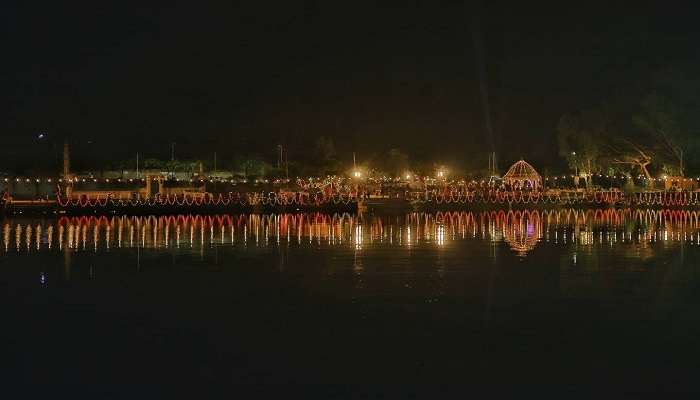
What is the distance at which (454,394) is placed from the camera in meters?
6.76

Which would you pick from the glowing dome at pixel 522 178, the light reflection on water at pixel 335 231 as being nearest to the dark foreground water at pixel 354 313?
the light reflection on water at pixel 335 231

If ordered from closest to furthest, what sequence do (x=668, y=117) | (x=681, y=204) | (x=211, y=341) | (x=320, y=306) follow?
(x=211, y=341) < (x=320, y=306) < (x=681, y=204) < (x=668, y=117)

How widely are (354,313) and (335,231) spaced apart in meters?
14.2

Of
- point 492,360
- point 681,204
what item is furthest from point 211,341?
point 681,204

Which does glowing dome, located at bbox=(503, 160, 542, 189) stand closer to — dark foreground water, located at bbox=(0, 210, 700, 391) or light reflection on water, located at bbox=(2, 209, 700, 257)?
light reflection on water, located at bbox=(2, 209, 700, 257)

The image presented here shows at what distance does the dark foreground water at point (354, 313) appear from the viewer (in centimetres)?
741

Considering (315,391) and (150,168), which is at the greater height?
(150,168)

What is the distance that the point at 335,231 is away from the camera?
2414 cm

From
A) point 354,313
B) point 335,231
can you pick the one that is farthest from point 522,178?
point 354,313

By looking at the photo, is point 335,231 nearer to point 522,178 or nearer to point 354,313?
point 354,313

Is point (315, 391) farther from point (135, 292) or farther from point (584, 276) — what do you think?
point (584, 276)

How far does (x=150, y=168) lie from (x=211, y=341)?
61.6 m

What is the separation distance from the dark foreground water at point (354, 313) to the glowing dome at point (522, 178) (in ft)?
115

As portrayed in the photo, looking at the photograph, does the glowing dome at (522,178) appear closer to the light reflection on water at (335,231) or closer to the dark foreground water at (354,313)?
the light reflection on water at (335,231)
